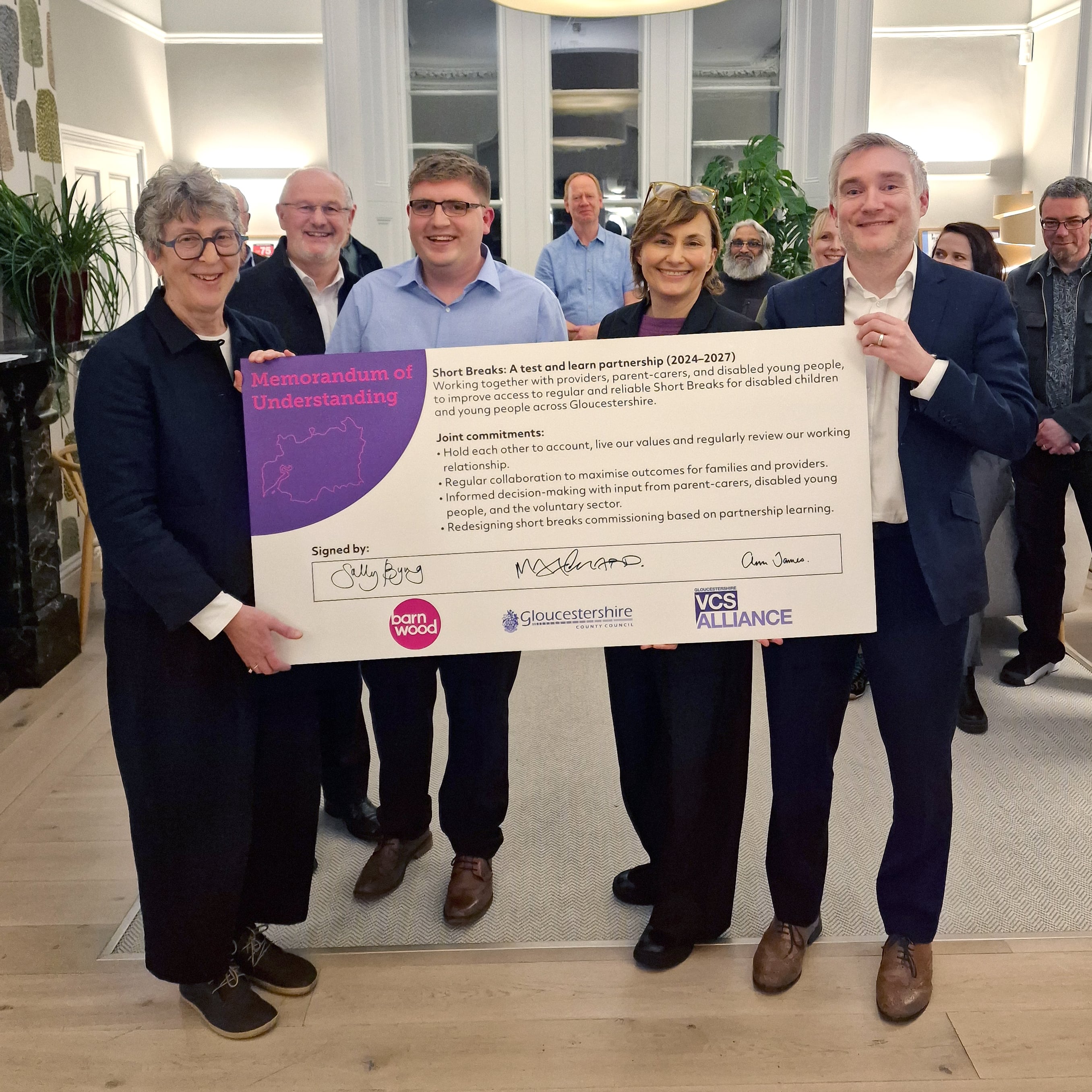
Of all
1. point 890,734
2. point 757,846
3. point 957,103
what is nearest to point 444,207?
point 890,734

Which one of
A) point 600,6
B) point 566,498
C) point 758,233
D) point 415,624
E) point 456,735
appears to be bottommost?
point 456,735

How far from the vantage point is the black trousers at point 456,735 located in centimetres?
236

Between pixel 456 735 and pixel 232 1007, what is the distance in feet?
2.27

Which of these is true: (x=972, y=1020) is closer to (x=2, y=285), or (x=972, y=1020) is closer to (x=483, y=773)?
(x=483, y=773)

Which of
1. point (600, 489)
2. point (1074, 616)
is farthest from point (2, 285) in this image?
point (1074, 616)

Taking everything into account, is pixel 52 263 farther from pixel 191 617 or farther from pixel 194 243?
pixel 191 617

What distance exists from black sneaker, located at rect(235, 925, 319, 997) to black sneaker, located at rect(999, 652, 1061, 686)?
2767 millimetres

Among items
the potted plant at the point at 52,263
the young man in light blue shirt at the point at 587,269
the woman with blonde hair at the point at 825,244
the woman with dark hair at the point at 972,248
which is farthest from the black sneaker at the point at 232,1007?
the young man in light blue shirt at the point at 587,269

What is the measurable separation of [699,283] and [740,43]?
5.65 meters

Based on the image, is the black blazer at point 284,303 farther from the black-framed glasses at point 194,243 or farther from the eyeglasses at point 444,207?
the black-framed glasses at point 194,243

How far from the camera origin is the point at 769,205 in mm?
5664

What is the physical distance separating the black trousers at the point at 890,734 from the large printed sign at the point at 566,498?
7 cm

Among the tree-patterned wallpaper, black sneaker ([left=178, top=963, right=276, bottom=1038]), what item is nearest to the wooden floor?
black sneaker ([left=178, top=963, right=276, bottom=1038])


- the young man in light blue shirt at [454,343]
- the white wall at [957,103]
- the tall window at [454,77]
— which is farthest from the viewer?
the tall window at [454,77]
